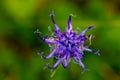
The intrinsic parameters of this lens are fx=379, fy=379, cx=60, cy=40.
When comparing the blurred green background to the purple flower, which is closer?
the purple flower

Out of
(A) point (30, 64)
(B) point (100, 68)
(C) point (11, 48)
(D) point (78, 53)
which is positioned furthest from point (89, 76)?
(D) point (78, 53)

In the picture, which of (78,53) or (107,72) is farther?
(107,72)

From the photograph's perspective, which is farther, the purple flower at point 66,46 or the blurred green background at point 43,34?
the blurred green background at point 43,34

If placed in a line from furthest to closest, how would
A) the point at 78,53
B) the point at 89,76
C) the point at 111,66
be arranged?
the point at 111,66
the point at 89,76
the point at 78,53

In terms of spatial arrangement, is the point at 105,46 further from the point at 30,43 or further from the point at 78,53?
the point at 78,53

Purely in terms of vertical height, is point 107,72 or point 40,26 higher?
point 40,26

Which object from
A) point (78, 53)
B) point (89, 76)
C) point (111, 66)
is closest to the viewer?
point (78, 53)

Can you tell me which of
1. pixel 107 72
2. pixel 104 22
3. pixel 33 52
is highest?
pixel 104 22

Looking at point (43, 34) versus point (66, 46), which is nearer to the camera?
point (66, 46)
